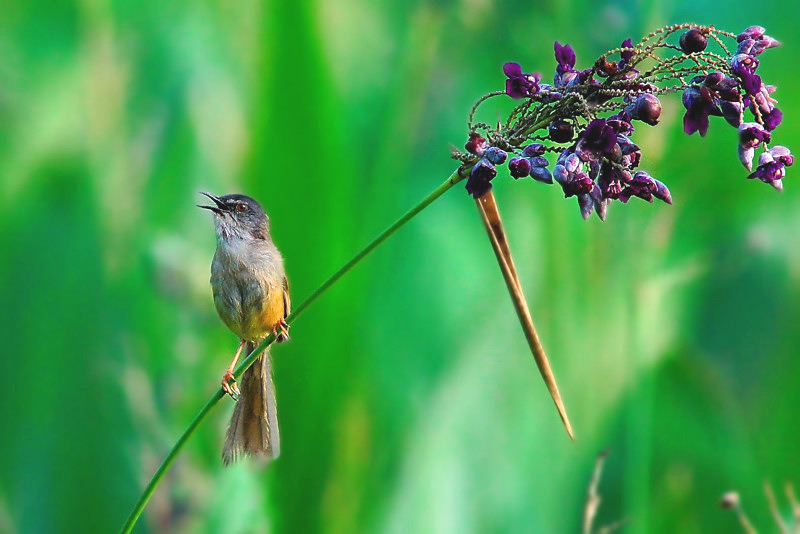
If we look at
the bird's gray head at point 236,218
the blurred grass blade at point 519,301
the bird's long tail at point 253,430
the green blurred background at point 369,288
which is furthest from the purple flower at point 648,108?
the green blurred background at point 369,288

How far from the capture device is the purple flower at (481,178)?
1.00m

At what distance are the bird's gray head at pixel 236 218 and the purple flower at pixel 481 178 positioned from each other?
1.20 m

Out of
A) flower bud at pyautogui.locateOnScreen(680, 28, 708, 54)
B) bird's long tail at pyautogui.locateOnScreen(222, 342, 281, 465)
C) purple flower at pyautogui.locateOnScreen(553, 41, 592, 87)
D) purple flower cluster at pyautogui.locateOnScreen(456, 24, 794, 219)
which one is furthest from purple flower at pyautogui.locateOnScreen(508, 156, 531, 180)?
bird's long tail at pyautogui.locateOnScreen(222, 342, 281, 465)

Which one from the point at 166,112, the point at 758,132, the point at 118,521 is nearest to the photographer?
the point at 758,132

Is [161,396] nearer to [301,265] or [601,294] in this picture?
[301,265]

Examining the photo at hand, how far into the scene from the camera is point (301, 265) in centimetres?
273

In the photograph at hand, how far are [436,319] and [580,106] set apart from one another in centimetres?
192

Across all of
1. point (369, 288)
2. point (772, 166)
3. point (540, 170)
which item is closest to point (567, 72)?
point (540, 170)

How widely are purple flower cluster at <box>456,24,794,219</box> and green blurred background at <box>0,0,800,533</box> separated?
65.7 inches

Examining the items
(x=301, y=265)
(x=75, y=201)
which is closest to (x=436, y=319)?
(x=301, y=265)

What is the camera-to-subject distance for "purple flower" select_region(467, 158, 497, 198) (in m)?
1.00

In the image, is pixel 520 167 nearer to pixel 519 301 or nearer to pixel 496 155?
pixel 496 155

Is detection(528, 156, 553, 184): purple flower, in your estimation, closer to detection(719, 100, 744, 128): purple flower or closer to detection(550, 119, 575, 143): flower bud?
detection(550, 119, 575, 143): flower bud

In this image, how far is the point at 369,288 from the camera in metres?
2.88
